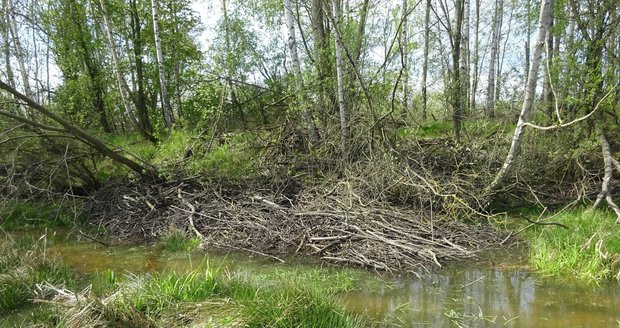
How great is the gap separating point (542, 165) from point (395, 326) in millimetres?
6232

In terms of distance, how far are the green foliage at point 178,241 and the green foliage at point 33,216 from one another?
3.07m

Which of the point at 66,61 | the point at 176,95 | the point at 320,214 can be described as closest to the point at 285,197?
the point at 320,214

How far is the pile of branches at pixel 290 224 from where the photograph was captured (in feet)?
20.1

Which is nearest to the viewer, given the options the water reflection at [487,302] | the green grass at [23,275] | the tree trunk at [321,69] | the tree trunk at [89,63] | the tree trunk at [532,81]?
the water reflection at [487,302]

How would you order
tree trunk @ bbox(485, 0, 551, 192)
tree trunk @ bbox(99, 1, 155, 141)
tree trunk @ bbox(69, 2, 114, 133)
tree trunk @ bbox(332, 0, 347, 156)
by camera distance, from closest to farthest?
tree trunk @ bbox(485, 0, 551, 192)
tree trunk @ bbox(332, 0, 347, 156)
tree trunk @ bbox(99, 1, 155, 141)
tree trunk @ bbox(69, 2, 114, 133)

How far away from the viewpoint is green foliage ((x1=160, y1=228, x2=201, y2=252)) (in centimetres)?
713

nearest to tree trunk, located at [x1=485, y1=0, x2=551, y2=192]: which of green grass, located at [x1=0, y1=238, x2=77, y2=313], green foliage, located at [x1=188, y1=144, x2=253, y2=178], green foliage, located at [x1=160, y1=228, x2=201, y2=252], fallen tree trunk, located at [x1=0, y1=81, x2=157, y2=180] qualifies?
green foliage, located at [x1=188, y1=144, x2=253, y2=178]

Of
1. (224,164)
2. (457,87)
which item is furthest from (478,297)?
(457,87)

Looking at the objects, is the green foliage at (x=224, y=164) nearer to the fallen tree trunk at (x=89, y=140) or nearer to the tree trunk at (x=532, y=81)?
the fallen tree trunk at (x=89, y=140)

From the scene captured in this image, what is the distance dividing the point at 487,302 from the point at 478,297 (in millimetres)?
138

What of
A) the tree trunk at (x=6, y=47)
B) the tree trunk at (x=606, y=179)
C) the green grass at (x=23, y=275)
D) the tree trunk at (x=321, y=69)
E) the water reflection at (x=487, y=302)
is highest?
the tree trunk at (x=6, y=47)

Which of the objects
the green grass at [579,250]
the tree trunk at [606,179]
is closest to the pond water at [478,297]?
the green grass at [579,250]

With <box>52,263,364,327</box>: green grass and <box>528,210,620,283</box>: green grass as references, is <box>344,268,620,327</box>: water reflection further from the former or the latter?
<box>52,263,364,327</box>: green grass

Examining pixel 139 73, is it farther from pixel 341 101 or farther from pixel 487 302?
pixel 487 302
